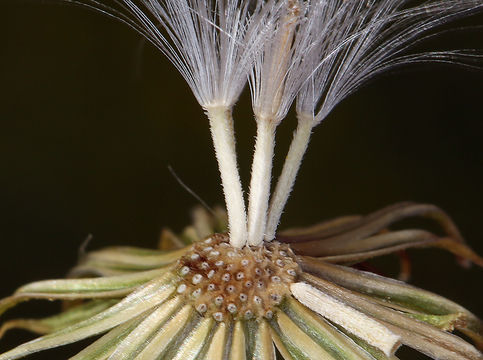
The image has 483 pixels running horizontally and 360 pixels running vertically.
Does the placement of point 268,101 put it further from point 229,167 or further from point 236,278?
point 236,278

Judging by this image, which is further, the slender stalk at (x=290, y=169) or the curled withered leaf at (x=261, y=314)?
the slender stalk at (x=290, y=169)

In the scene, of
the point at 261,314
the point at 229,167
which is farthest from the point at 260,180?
the point at 261,314

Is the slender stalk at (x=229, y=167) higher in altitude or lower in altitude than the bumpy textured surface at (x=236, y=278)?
higher

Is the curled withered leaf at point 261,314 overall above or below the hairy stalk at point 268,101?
below

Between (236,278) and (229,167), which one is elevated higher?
(229,167)

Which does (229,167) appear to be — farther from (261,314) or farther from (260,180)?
(261,314)
